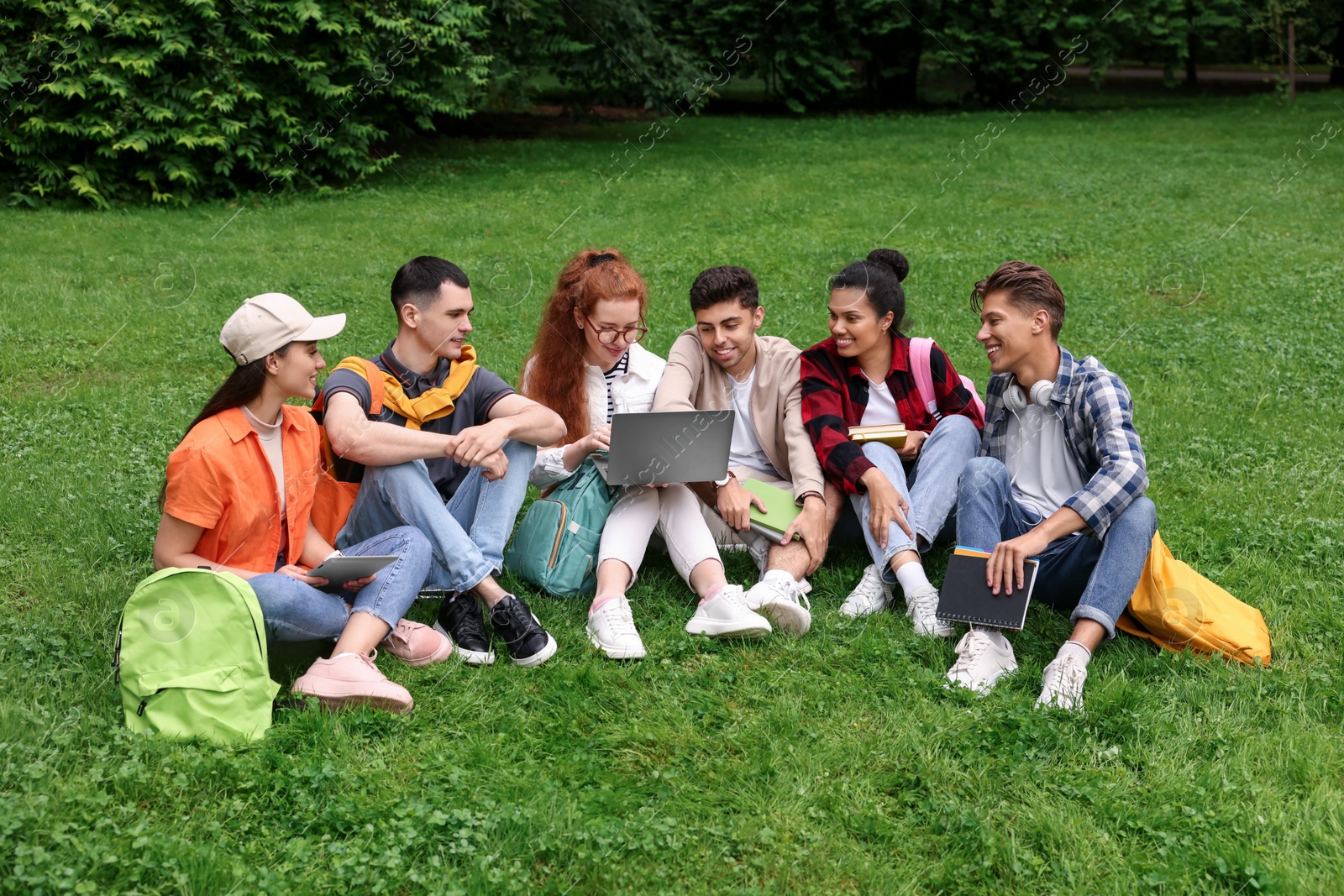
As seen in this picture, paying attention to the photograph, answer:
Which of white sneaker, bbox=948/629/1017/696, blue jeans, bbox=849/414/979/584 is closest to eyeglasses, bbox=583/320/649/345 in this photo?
blue jeans, bbox=849/414/979/584

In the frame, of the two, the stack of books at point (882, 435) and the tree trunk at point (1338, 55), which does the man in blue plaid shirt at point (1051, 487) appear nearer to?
the stack of books at point (882, 435)

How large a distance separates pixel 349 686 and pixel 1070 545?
250 cm

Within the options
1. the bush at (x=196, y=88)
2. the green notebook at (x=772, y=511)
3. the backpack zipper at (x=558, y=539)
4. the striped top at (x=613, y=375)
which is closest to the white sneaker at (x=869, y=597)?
the green notebook at (x=772, y=511)

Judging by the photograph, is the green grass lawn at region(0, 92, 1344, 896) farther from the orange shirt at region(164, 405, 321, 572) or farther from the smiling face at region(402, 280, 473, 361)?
the smiling face at region(402, 280, 473, 361)

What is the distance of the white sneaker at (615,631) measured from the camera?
3924 millimetres

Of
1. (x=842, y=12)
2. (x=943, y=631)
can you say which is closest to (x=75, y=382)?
(x=943, y=631)

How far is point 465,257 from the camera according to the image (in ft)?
34.4

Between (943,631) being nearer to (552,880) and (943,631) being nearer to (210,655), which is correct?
(552,880)

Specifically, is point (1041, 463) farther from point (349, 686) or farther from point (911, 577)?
point (349, 686)

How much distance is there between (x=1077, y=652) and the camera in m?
3.72

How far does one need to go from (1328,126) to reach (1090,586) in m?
19.6

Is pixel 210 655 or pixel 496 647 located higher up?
pixel 210 655

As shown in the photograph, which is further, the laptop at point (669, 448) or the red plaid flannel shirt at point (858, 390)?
the red plaid flannel shirt at point (858, 390)

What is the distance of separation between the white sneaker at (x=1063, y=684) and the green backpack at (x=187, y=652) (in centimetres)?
240
